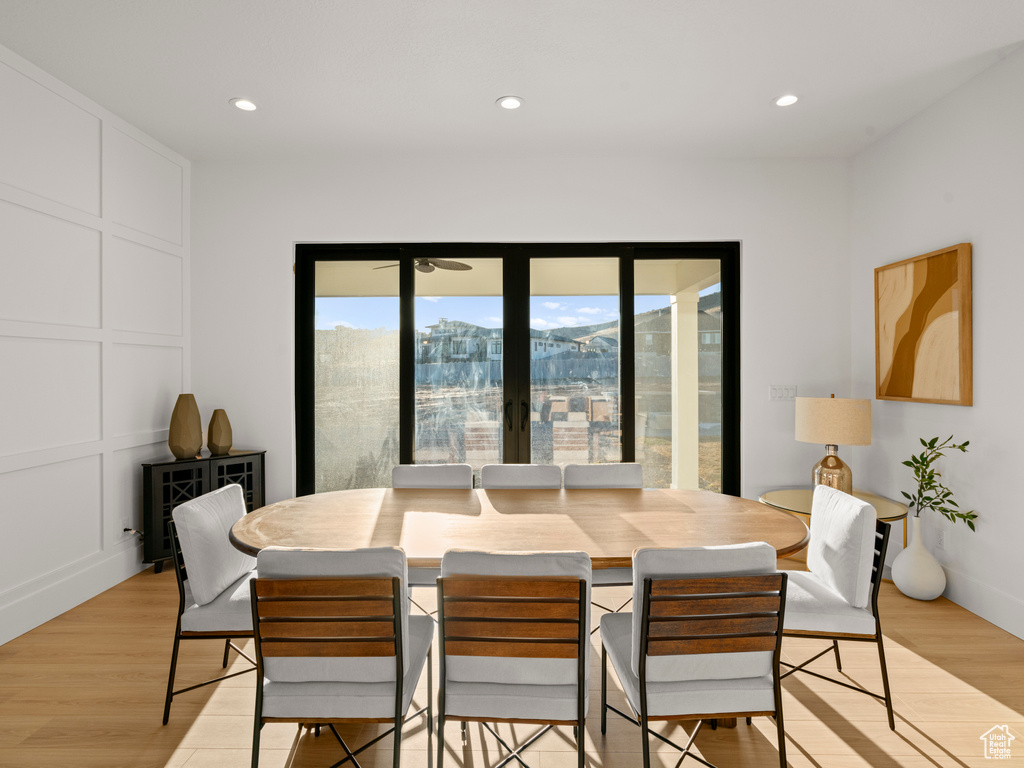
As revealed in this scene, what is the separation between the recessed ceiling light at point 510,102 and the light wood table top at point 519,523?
2198 millimetres

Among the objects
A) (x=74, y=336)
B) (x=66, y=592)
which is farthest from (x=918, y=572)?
(x=74, y=336)

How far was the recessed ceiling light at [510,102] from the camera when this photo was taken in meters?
3.13

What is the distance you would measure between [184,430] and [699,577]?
→ 11.2 feet

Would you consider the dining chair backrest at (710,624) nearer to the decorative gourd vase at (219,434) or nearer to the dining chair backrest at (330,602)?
the dining chair backrest at (330,602)

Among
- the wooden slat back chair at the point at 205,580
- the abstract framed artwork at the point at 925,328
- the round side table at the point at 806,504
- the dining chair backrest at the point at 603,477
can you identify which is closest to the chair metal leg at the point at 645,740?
the wooden slat back chair at the point at 205,580

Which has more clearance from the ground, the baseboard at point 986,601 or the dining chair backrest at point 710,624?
the dining chair backrest at point 710,624

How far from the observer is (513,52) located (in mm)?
2686

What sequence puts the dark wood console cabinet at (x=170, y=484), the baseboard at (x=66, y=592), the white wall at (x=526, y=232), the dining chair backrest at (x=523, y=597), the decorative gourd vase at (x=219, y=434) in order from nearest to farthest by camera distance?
the dining chair backrest at (x=523, y=597), the baseboard at (x=66, y=592), the dark wood console cabinet at (x=170, y=484), the decorative gourd vase at (x=219, y=434), the white wall at (x=526, y=232)

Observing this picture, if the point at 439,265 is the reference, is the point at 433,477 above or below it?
below

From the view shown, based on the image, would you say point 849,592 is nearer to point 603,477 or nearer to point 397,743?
point 603,477

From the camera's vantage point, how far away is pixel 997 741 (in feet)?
6.34

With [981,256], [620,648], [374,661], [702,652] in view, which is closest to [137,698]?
[374,661]

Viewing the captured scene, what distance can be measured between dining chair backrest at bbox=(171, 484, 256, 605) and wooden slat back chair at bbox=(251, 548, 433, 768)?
1.98 feet

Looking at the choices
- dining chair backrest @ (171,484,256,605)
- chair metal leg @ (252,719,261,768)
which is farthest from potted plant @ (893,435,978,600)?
dining chair backrest @ (171,484,256,605)
